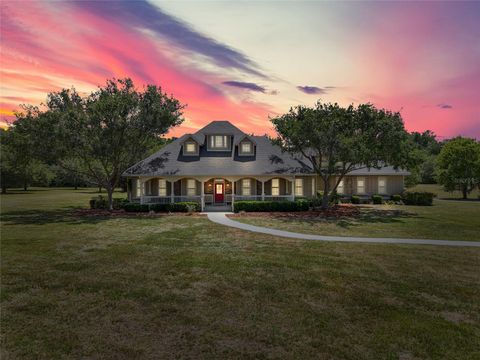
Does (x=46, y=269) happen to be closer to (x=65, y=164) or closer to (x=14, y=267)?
(x=14, y=267)

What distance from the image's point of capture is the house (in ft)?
91.6

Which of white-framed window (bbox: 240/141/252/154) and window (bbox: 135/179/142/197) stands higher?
white-framed window (bbox: 240/141/252/154)

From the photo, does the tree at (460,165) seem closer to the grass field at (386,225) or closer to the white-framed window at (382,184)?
the white-framed window at (382,184)

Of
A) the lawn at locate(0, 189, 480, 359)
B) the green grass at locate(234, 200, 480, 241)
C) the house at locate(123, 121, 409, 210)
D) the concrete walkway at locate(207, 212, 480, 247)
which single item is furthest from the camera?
the house at locate(123, 121, 409, 210)

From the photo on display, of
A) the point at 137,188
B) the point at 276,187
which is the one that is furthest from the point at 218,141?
the point at 137,188

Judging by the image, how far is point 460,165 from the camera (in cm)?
4284

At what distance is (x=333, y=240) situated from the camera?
15156 millimetres

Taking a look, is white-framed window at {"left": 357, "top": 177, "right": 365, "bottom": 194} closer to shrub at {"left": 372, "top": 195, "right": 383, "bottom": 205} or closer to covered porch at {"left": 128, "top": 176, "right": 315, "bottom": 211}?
shrub at {"left": 372, "top": 195, "right": 383, "bottom": 205}

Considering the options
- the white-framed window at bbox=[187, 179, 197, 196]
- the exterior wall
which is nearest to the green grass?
the white-framed window at bbox=[187, 179, 197, 196]

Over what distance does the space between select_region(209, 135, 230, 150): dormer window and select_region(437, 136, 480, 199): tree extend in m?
34.6

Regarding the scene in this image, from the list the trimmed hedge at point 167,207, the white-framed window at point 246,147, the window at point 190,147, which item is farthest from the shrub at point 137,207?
the white-framed window at point 246,147

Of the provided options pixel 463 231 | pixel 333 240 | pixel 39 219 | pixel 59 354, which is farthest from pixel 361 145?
pixel 39 219

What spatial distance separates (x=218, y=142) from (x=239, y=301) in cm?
2538

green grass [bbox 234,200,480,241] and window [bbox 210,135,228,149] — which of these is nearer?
green grass [bbox 234,200,480,241]
